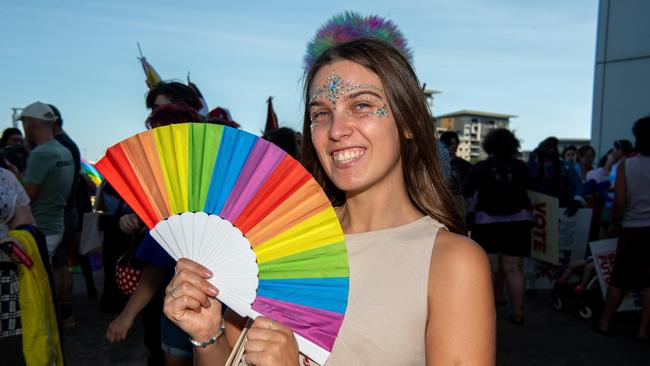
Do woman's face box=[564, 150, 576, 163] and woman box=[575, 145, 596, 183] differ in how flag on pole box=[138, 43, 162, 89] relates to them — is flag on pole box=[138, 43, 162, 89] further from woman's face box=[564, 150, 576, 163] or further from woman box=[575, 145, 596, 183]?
woman's face box=[564, 150, 576, 163]

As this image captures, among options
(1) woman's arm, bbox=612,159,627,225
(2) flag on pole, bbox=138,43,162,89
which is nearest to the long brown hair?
(2) flag on pole, bbox=138,43,162,89

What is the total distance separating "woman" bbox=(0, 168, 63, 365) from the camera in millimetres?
3098

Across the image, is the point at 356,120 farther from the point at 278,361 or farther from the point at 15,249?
the point at 15,249

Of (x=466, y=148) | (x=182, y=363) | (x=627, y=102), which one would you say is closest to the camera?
(x=182, y=363)

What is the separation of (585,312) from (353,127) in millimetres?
5307

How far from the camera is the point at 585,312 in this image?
224 inches

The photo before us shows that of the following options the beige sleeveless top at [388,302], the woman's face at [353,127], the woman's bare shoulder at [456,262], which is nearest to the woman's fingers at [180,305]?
the beige sleeveless top at [388,302]

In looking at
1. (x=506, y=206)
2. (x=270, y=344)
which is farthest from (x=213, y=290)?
(x=506, y=206)

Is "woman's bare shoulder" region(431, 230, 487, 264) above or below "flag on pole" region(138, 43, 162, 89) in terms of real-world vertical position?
below

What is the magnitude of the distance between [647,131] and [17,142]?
299 inches

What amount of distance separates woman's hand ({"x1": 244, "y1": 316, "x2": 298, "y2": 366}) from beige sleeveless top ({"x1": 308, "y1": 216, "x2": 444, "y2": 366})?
0.70ft

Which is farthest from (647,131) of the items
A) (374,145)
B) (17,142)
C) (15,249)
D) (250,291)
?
(17,142)

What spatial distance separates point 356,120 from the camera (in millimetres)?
1409

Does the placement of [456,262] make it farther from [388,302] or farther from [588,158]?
[588,158]
